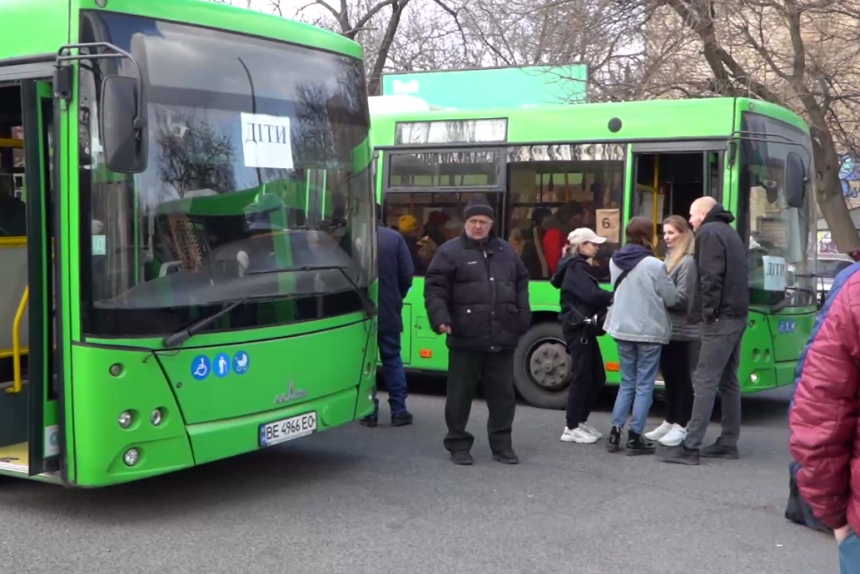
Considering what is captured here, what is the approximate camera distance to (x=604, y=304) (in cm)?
779

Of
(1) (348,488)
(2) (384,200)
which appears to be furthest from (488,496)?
(2) (384,200)

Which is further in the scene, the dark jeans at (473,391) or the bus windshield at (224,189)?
the dark jeans at (473,391)

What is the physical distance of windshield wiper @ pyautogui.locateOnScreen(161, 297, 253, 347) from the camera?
568cm

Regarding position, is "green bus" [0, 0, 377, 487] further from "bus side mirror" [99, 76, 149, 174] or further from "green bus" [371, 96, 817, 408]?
"green bus" [371, 96, 817, 408]

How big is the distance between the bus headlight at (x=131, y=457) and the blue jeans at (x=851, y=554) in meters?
3.82

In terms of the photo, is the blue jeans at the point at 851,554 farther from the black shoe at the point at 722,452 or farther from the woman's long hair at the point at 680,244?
the woman's long hair at the point at 680,244

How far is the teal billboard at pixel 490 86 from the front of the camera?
13.6 meters

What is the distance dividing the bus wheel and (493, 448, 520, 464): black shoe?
2.25 meters

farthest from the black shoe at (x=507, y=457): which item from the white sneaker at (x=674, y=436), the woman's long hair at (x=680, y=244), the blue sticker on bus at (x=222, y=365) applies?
the blue sticker on bus at (x=222, y=365)

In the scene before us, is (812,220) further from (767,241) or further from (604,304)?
(604,304)

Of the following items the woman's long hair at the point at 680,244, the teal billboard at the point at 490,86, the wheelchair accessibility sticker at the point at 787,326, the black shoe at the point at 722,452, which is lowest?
the black shoe at the point at 722,452

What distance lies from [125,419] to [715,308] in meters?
3.84

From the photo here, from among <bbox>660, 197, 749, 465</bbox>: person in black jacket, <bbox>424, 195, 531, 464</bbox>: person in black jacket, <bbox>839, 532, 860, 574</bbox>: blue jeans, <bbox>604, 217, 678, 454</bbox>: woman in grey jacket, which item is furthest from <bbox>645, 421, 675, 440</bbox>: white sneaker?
<bbox>839, 532, 860, 574</bbox>: blue jeans

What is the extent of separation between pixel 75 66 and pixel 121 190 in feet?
2.16
